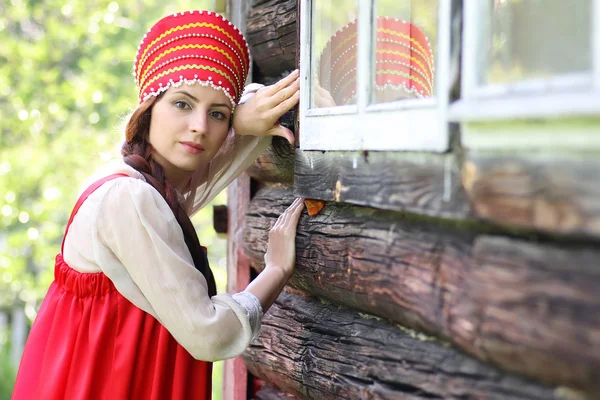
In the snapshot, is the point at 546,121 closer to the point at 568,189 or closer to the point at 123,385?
the point at 568,189

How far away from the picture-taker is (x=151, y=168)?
2332mm

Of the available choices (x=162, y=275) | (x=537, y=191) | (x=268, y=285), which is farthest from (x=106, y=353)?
(x=537, y=191)

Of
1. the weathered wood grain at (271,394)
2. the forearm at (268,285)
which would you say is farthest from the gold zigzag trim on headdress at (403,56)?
the weathered wood grain at (271,394)

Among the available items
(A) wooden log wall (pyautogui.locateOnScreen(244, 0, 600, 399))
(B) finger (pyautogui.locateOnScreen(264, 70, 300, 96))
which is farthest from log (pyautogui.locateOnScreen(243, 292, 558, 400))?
(B) finger (pyautogui.locateOnScreen(264, 70, 300, 96))

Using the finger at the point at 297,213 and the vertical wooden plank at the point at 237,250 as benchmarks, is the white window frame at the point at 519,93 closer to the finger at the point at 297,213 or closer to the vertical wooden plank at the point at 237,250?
the finger at the point at 297,213

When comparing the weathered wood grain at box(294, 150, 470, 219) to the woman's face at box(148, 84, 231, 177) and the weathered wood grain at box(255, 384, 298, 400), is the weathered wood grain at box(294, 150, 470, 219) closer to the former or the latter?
the woman's face at box(148, 84, 231, 177)

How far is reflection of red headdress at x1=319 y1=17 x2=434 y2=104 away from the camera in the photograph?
198 centimetres

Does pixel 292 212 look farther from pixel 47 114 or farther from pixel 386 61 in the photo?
pixel 47 114

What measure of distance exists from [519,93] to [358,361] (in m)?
0.92

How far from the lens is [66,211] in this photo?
929cm

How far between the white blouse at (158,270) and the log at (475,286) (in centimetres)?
30

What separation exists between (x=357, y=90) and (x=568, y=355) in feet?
3.06

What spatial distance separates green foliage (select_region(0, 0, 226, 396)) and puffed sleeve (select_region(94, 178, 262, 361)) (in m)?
6.40

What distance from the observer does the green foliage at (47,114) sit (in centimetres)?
849
